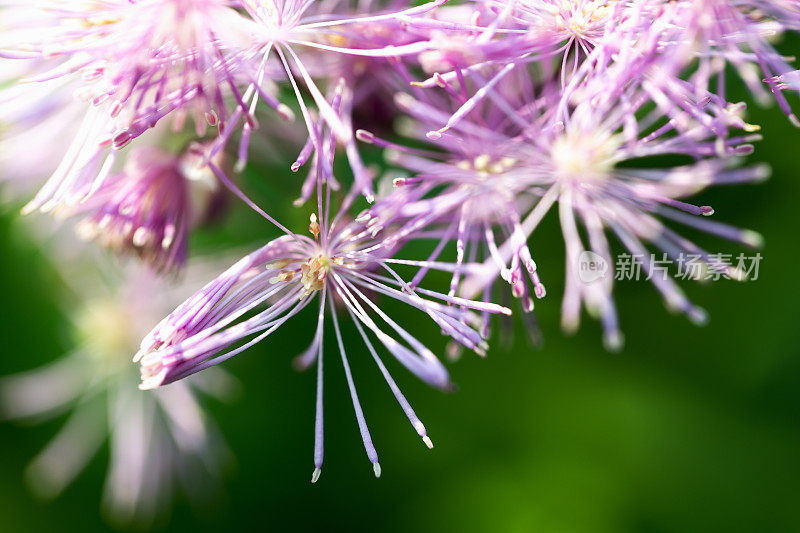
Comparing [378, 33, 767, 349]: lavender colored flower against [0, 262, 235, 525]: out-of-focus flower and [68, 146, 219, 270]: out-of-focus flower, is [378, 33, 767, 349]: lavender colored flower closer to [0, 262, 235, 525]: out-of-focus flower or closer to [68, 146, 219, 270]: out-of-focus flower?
[68, 146, 219, 270]: out-of-focus flower

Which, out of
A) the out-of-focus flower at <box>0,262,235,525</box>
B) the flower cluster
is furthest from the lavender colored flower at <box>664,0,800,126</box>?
the out-of-focus flower at <box>0,262,235,525</box>

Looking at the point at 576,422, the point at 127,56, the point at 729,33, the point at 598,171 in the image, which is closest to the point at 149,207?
the point at 127,56

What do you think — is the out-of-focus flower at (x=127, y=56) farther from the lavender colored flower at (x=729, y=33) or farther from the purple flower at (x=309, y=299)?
the lavender colored flower at (x=729, y=33)

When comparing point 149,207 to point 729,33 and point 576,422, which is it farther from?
point 576,422

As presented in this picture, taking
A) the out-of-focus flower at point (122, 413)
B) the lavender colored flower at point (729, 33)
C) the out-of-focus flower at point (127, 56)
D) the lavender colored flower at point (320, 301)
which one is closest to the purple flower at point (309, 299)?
the lavender colored flower at point (320, 301)

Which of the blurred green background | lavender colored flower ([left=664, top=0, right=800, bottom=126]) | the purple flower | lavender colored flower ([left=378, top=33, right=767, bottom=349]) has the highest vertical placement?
lavender colored flower ([left=664, top=0, right=800, bottom=126])

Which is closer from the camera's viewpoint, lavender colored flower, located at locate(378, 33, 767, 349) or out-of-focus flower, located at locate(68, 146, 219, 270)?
lavender colored flower, located at locate(378, 33, 767, 349)

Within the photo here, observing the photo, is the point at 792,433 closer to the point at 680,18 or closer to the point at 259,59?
the point at 680,18
